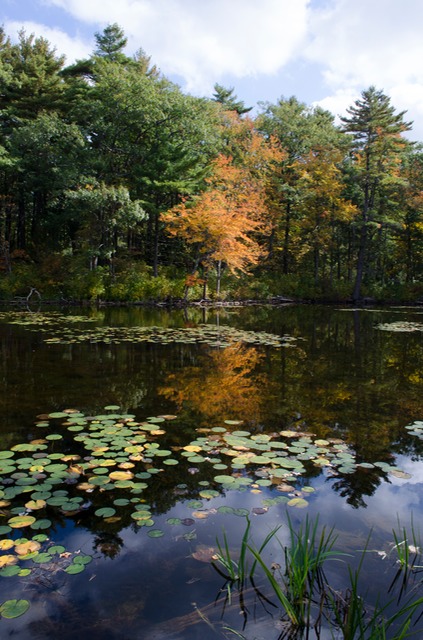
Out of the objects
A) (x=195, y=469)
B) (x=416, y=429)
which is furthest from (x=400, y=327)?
(x=195, y=469)

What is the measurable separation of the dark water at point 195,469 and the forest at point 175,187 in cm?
1155

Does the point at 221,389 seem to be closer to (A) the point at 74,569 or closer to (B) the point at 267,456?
(B) the point at 267,456

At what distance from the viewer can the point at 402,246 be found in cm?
3150

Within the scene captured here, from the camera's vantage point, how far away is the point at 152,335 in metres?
10.3

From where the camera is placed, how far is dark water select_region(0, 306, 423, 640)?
1.95 meters

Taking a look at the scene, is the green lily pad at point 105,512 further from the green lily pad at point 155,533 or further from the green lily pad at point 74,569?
the green lily pad at point 74,569

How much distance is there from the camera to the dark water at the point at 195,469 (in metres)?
1.95

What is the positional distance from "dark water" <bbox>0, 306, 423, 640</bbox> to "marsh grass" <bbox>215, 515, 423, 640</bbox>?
2.6 inches

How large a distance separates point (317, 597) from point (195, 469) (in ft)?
4.77

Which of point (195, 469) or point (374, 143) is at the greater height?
point (374, 143)

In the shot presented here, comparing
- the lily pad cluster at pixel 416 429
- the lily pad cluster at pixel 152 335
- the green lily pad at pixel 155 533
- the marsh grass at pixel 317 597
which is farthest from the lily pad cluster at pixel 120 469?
the lily pad cluster at pixel 152 335

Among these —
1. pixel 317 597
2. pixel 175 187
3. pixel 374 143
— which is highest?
pixel 374 143

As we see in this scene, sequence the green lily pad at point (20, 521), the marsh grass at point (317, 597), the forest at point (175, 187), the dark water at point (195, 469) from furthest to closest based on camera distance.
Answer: the forest at point (175, 187) → the green lily pad at point (20, 521) → the dark water at point (195, 469) → the marsh grass at point (317, 597)

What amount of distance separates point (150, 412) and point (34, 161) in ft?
66.5
